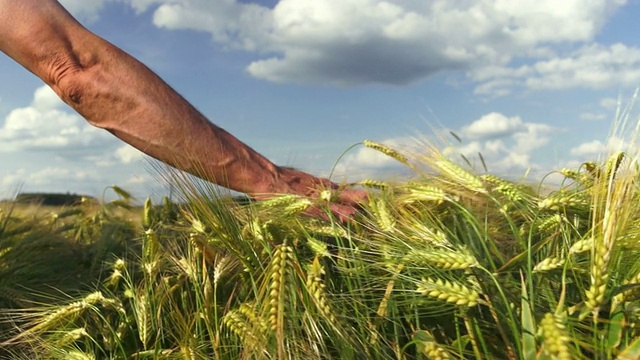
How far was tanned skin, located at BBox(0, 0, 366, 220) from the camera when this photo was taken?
60.0 inches

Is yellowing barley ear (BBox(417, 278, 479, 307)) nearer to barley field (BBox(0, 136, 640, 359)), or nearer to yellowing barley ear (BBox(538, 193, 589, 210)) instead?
barley field (BBox(0, 136, 640, 359))

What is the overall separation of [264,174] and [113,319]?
0.48 m

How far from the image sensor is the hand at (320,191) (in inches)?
52.7

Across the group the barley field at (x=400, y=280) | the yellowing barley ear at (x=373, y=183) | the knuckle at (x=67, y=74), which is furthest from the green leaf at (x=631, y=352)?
the knuckle at (x=67, y=74)

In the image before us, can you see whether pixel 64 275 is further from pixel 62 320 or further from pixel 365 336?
pixel 365 336

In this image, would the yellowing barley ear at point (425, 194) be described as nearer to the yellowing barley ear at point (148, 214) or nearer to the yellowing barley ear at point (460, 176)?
the yellowing barley ear at point (460, 176)

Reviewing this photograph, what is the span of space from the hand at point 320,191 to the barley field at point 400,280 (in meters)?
0.03

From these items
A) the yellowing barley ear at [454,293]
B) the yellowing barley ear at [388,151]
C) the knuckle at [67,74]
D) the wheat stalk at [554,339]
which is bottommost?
the wheat stalk at [554,339]

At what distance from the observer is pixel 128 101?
1.59 m

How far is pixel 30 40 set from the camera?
1.66 meters

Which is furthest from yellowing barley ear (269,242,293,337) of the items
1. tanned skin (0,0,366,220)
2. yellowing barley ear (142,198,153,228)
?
yellowing barley ear (142,198,153,228)

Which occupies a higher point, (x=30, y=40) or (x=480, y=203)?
(x=30, y=40)

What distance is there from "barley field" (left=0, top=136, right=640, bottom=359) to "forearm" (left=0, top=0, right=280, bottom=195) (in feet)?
0.46

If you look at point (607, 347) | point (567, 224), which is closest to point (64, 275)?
point (567, 224)
